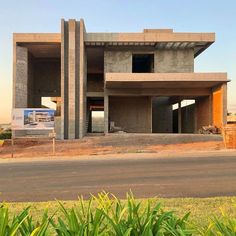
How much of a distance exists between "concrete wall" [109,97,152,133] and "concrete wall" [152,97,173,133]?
17.7 feet

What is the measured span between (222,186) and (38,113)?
15273 mm

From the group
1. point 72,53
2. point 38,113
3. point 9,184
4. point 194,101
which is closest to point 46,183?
point 9,184

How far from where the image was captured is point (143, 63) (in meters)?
40.8

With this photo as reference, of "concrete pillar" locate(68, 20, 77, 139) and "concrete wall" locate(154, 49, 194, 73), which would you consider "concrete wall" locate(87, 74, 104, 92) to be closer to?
"concrete wall" locate(154, 49, 194, 73)

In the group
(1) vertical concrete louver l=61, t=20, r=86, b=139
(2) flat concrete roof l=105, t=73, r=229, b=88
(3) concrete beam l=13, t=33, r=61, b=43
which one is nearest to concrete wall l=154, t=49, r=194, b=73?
(2) flat concrete roof l=105, t=73, r=229, b=88

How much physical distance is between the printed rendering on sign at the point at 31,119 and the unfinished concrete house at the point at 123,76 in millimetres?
8294

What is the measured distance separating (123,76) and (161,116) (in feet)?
47.1

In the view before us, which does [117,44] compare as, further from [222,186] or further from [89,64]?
[222,186]

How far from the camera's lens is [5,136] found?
106ft

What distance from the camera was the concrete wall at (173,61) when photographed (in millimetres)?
32438

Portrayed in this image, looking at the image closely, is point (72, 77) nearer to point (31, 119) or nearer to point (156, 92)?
point (156, 92)

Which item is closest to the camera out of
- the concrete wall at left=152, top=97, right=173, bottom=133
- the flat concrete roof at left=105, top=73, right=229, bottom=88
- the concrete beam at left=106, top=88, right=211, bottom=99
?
the flat concrete roof at left=105, top=73, right=229, bottom=88

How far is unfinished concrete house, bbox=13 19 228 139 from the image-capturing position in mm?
28734

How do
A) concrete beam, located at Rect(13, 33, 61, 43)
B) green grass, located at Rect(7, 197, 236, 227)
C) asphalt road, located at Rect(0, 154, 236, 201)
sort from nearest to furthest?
green grass, located at Rect(7, 197, 236, 227), asphalt road, located at Rect(0, 154, 236, 201), concrete beam, located at Rect(13, 33, 61, 43)
